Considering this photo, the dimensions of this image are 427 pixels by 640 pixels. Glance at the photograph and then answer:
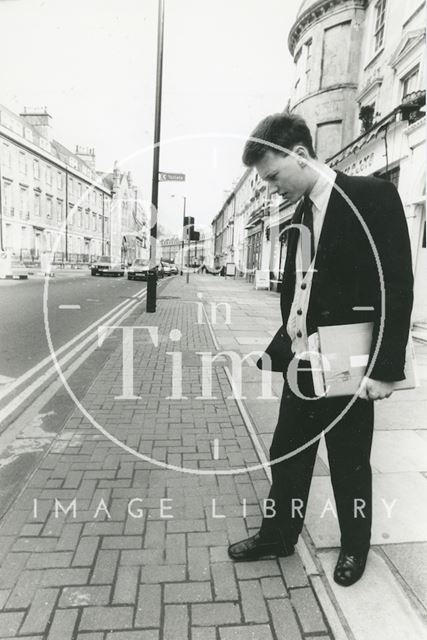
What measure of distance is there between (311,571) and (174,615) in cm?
72

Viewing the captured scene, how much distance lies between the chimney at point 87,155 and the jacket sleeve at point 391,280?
2525 inches

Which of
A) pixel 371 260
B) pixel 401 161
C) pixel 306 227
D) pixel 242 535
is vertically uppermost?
pixel 401 161

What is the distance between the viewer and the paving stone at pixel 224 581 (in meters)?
1.96

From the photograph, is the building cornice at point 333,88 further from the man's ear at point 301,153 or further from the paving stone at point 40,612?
the paving stone at point 40,612

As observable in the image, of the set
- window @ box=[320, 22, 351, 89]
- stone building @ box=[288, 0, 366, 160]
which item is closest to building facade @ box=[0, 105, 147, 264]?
stone building @ box=[288, 0, 366, 160]

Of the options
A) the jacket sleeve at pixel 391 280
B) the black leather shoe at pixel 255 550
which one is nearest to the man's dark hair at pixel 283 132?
the jacket sleeve at pixel 391 280

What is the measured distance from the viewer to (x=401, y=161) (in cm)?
1042

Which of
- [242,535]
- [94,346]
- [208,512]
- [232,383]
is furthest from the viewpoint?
[94,346]

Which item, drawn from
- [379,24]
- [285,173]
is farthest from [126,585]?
[379,24]

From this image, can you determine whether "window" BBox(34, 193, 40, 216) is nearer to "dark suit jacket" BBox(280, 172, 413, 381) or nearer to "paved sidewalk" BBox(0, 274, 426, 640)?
"paved sidewalk" BBox(0, 274, 426, 640)

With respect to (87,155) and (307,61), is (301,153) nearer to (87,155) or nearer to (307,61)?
(307,61)

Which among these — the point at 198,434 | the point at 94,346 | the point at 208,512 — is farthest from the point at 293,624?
the point at 94,346

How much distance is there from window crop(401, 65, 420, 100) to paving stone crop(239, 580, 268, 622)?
12.0 metres

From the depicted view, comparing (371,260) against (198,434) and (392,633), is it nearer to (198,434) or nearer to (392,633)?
(392,633)
